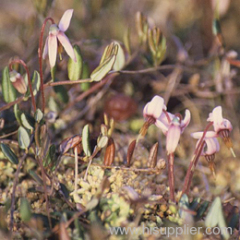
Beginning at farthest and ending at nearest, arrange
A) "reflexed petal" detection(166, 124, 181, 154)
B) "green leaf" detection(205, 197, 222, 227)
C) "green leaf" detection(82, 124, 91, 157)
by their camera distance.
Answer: "green leaf" detection(82, 124, 91, 157) < "reflexed petal" detection(166, 124, 181, 154) < "green leaf" detection(205, 197, 222, 227)

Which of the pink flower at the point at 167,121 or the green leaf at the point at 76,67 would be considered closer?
the pink flower at the point at 167,121

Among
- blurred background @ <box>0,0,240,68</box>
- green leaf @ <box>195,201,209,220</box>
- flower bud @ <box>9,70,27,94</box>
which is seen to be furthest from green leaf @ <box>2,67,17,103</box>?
green leaf @ <box>195,201,209,220</box>

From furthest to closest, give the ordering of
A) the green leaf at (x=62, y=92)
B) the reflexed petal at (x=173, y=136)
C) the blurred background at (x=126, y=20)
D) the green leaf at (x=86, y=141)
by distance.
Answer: the blurred background at (x=126, y=20), the green leaf at (x=62, y=92), the green leaf at (x=86, y=141), the reflexed petal at (x=173, y=136)

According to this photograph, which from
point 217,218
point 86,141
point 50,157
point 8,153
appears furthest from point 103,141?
point 217,218

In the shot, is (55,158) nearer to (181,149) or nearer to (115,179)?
(115,179)

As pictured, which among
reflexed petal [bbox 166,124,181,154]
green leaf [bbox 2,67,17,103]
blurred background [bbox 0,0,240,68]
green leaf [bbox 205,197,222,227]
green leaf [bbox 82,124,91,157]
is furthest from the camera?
blurred background [bbox 0,0,240,68]

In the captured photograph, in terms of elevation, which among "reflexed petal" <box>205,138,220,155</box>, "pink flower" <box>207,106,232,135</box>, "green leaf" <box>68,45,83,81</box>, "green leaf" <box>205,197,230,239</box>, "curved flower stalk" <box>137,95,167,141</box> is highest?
"green leaf" <box>68,45,83,81</box>

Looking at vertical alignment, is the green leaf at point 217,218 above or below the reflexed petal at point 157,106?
below

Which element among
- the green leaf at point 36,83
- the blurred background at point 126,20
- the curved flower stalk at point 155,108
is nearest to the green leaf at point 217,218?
the curved flower stalk at point 155,108

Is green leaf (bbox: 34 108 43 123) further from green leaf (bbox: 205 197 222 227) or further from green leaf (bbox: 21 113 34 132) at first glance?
green leaf (bbox: 205 197 222 227)

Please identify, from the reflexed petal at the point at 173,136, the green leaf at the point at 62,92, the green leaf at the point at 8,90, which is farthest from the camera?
the green leaf at the point at 62,92

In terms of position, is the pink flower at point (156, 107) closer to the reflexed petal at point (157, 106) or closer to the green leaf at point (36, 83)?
the reflexed petal at point (157, 106)

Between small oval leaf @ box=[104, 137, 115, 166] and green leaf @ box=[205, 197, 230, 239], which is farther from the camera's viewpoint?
small oval leaf @ box=[104, 137, 115, 166]

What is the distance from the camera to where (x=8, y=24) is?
2.22m
